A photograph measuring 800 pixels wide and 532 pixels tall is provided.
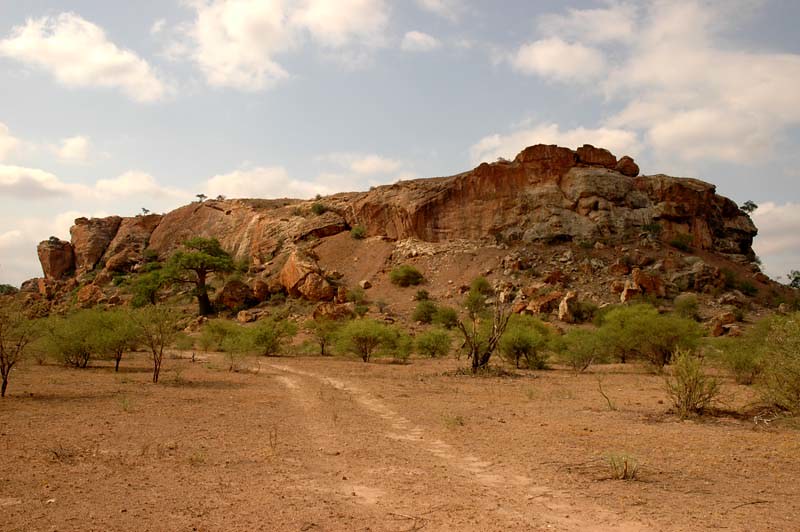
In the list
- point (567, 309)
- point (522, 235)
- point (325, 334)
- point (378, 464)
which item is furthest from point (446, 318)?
point (378, 464)

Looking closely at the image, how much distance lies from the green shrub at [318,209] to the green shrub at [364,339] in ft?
116

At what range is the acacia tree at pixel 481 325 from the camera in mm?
20484

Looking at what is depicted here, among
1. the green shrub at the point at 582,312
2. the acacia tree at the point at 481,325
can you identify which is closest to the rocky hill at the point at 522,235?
the green shrub at the point at 582,312

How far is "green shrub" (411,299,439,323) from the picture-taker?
40.5 metres

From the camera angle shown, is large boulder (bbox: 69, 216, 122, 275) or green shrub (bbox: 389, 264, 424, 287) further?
large boulder (bbox: 69, 216, 122, 275)

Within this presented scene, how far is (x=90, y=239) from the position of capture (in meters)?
67.2

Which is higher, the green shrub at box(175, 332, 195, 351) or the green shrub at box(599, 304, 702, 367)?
the green shrub at box(599, 304, 702, 367)

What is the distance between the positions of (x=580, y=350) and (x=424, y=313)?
18.3 m

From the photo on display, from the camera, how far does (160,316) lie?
1750 centimetres

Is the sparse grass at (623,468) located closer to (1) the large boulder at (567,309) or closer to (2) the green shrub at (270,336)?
(2) the green shrub at (270,336)

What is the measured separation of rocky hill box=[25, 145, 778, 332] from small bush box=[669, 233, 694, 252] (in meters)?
0.12

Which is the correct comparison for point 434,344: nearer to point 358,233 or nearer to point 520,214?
point 520,214

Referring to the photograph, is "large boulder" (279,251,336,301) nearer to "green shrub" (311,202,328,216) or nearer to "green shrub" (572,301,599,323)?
"green shrub" (311,202,328,216)

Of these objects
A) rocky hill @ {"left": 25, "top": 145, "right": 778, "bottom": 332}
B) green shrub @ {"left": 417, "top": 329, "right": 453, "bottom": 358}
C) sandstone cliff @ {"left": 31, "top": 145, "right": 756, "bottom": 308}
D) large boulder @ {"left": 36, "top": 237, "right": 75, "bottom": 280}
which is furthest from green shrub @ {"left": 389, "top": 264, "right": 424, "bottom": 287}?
large boulder @ {"left": 36, "top": 237, "right": 75, "bottom": 280}
